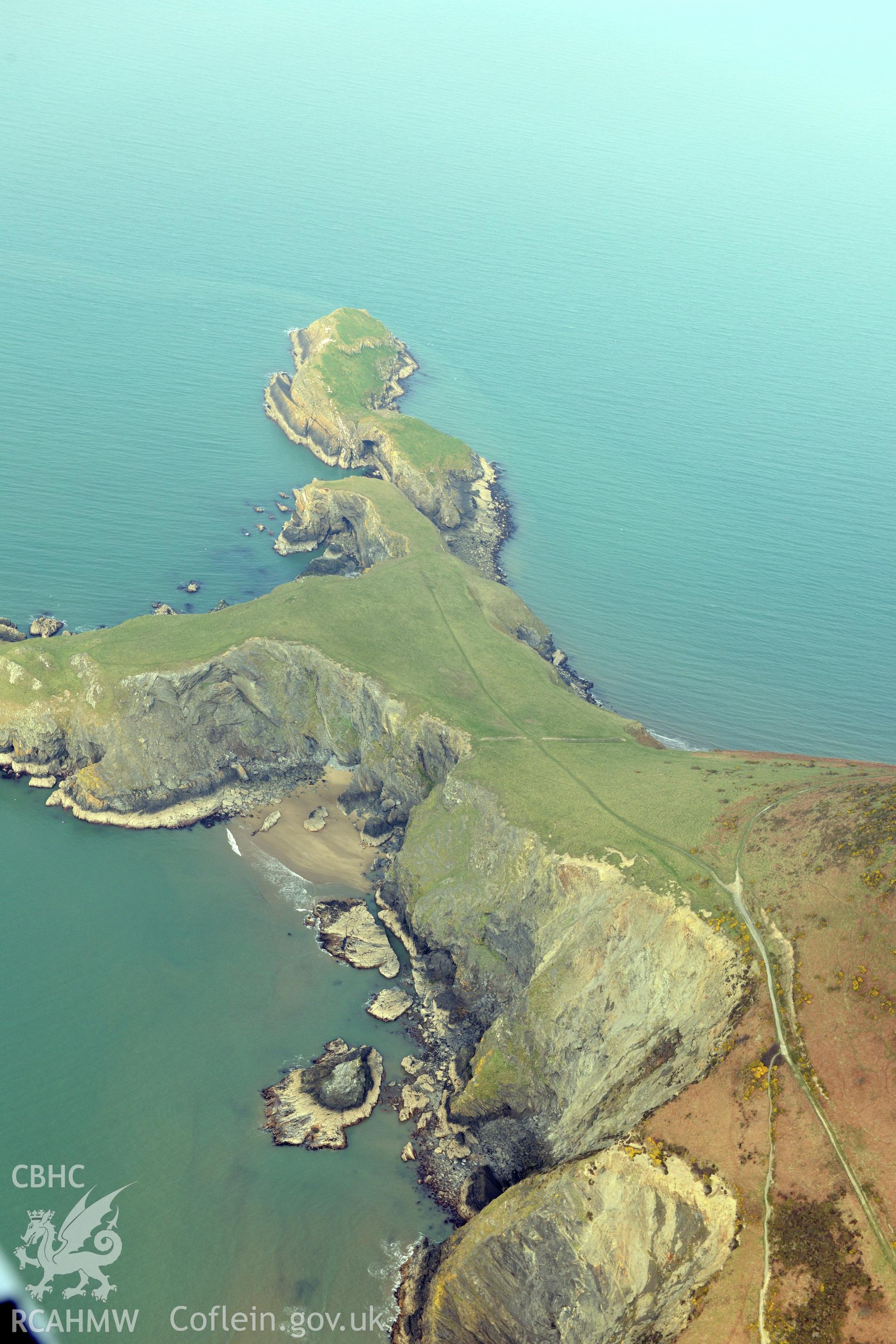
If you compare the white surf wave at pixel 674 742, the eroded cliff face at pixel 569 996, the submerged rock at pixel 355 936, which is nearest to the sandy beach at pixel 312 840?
the submerged rock at pixel 355 936

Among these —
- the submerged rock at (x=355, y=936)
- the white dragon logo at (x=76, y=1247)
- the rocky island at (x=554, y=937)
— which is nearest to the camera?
the rocky island at (x=554, y=937)

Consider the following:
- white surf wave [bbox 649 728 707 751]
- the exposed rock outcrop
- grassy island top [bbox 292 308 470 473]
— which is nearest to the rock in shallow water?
white surf wave [bbox 649 728 707 751]

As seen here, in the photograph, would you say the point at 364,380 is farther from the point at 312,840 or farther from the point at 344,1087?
the point at 344,1087

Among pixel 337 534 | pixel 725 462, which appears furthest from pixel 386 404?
pixel 725 462

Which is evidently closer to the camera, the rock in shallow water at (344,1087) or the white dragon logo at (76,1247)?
the white dragon logo at (76,1247)

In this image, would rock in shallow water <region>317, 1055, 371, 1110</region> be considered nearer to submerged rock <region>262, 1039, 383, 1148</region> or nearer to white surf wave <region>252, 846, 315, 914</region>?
submerged rock <region>262, 1039, 383, 1148</region>

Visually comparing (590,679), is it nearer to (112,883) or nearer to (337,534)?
(337,534)

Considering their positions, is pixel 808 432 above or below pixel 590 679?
above

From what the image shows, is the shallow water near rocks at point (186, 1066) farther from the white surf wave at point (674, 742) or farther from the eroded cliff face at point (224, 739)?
the white surf wave at point (674, 742)
